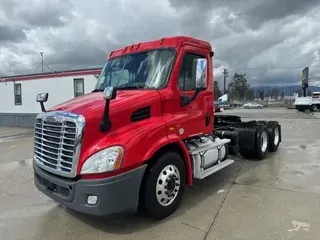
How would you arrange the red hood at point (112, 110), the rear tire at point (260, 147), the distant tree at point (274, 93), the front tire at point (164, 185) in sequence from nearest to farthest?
the red hood at point (112, 110) < the front tire at point (164, 185) < the rear tire at point (260, 147) < the distant tree at point (274, 93)

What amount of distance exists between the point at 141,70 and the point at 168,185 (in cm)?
182

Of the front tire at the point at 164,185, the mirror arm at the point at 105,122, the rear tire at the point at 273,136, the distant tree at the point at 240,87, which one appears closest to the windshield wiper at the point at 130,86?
the mirror arm at the point at 105,122

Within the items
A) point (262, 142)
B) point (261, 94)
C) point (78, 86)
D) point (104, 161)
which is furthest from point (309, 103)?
point (261, 94)

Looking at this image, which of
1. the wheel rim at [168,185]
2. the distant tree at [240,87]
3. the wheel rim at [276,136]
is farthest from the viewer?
the distant tree at [240,87]

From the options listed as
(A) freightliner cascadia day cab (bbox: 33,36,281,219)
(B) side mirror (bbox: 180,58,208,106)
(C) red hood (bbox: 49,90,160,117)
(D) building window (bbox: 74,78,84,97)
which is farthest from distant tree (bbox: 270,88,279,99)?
(C) red hood (bbox: 49,90,160,117)

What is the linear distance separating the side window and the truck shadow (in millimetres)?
1850

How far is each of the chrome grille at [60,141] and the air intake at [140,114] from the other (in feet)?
2.37

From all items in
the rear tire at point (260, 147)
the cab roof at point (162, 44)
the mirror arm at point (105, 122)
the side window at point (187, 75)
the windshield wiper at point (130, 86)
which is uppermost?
the cab roof at point (162, 44)

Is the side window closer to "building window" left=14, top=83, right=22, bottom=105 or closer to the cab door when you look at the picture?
the cab door

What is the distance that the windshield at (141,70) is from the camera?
14.6 ft

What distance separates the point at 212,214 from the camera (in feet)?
14.3

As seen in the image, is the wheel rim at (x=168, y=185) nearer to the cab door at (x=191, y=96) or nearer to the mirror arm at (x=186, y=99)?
the cab door at (x=191, y=96)

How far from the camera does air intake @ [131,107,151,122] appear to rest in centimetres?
398

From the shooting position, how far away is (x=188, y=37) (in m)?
4.92
